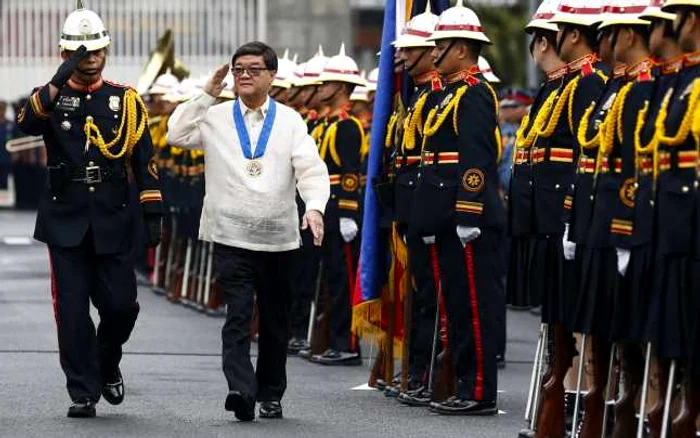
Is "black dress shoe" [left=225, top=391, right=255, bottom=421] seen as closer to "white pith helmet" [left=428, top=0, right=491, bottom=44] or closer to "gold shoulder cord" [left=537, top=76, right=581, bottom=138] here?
"gold shoulder cord" [left=537, top=76, right=581, bottom=138]

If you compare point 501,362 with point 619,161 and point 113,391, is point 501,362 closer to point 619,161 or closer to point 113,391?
point 113,391

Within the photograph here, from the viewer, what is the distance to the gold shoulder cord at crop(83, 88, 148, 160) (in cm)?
1148

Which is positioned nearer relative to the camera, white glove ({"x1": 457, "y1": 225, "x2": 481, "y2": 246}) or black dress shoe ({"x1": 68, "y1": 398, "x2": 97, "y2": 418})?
black dress shoe ({"x1": 68, "y1": 398, "x2": 97, "y2": 418})

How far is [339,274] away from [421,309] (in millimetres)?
3064

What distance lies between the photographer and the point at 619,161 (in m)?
9.30

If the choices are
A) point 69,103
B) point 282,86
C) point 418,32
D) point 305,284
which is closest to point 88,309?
point 69,103

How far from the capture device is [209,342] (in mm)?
16391

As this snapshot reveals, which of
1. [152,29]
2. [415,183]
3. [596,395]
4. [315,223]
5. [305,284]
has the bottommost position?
[305,284]

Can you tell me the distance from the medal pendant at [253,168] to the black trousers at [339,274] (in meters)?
3.96

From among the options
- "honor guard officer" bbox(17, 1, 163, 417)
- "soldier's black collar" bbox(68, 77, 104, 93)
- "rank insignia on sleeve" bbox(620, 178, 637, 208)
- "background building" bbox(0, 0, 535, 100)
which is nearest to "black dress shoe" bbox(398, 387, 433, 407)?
"honor guard officer" bbox(17, 1, 163, 417)

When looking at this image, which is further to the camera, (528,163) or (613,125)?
(528,163)

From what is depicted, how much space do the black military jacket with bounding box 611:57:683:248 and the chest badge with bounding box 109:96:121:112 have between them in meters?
3.41

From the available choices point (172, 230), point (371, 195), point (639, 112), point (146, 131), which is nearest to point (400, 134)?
point (371, 195)

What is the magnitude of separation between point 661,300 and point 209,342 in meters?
7.92
